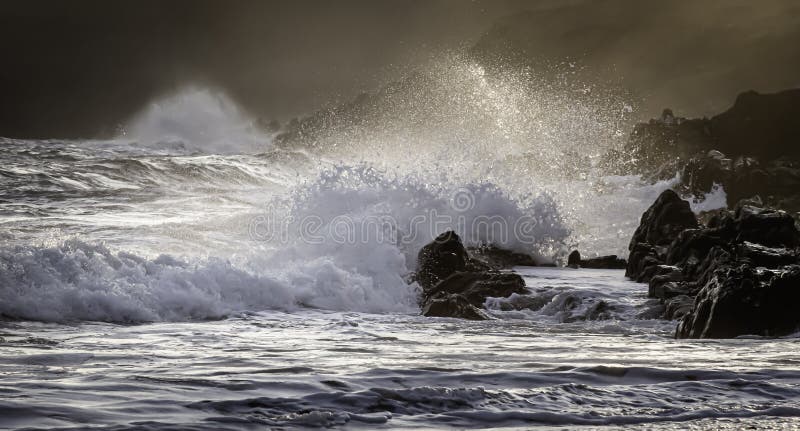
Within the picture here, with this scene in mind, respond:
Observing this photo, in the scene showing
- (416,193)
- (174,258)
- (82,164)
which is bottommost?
(174,258)

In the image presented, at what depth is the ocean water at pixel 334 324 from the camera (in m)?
4.04

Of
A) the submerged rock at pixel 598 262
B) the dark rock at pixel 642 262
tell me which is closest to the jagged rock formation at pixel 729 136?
the submerged rock at pixel 598 262

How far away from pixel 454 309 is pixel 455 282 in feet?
6.51

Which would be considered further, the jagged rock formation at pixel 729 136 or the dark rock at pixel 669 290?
the jagged rock formation at pixel 729 136

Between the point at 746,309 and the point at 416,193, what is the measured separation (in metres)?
10.5

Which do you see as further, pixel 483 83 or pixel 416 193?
pixel 483 83

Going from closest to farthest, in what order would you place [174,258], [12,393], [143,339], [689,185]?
1. [12,393]
2. [143,339]
3. [174,258]
4. [689,185]

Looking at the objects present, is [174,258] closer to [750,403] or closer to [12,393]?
[12,393]

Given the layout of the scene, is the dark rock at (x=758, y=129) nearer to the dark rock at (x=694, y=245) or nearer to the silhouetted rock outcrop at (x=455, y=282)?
the dark rock at (x=694, y=245)

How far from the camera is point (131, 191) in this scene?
81.3ft

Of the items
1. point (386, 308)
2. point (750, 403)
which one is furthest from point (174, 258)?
point (750, 403)

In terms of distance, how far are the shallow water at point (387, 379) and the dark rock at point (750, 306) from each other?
1.21ft

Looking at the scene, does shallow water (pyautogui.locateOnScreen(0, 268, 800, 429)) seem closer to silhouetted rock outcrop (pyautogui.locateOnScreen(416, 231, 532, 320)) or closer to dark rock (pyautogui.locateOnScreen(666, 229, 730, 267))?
silhouetted rock outcrop (pyautogui.locateOnScreen(416, 231, 532, 320))

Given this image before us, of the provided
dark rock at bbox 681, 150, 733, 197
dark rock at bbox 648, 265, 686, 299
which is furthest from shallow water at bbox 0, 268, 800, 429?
dark rock at bbox 681, 150, 733, 197
